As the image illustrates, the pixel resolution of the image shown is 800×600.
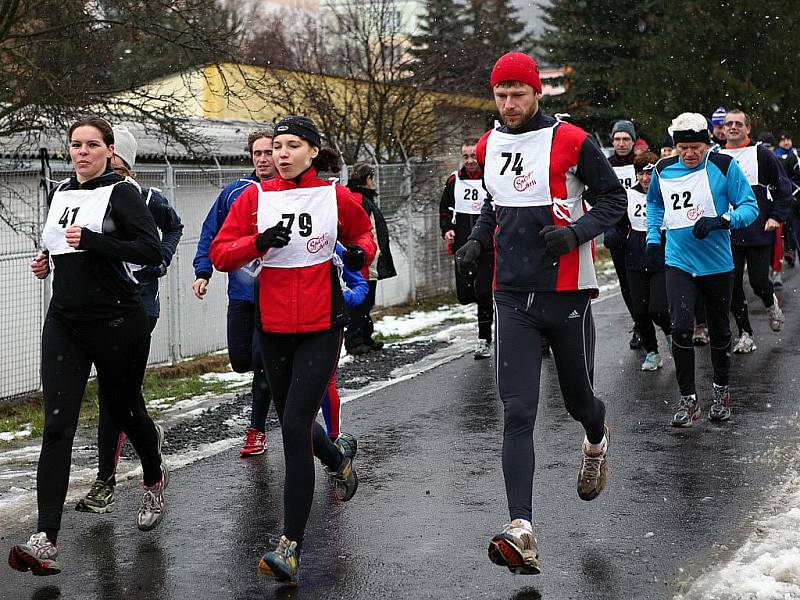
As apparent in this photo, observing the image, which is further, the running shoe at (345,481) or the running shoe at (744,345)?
the running shoe at (744,345)

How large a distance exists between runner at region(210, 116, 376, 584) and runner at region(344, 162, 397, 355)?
19.7 feet

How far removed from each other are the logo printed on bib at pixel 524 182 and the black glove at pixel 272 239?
1.14m

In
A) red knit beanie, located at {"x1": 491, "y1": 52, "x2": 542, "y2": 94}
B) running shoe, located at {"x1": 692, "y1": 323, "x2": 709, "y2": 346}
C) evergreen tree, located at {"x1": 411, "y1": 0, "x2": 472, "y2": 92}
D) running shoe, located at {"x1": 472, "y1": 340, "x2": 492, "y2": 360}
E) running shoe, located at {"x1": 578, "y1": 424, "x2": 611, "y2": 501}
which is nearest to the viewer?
red knit beanie, located at {"x1": 491, "y1": 52, "x2": 542, "y2": 94}

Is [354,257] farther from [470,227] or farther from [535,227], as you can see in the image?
[470,227]

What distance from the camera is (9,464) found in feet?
27.2

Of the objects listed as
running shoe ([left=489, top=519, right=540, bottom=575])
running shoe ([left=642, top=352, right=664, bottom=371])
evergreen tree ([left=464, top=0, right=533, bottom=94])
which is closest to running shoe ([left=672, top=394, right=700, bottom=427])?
running shoe ([left=642, top=352, right=664, bottom=371])

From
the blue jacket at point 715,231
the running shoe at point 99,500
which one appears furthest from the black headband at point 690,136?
the running shoe at point 99,500

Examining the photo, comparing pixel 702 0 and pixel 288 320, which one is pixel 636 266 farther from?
pixel 702 0

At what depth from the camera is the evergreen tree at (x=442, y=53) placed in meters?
21.2

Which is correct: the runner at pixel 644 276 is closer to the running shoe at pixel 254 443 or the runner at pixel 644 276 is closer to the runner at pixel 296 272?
the running shoe at pixel 254 443

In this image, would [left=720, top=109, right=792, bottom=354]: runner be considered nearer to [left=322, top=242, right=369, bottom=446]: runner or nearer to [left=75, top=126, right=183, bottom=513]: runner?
[left=322, top=242, right=369, bottom=446]: runner

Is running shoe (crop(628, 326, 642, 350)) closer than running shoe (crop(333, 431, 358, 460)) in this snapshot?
No

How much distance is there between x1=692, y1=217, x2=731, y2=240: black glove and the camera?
8344 millimetres

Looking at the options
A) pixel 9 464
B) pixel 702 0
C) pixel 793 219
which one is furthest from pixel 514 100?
pixel 702 0
